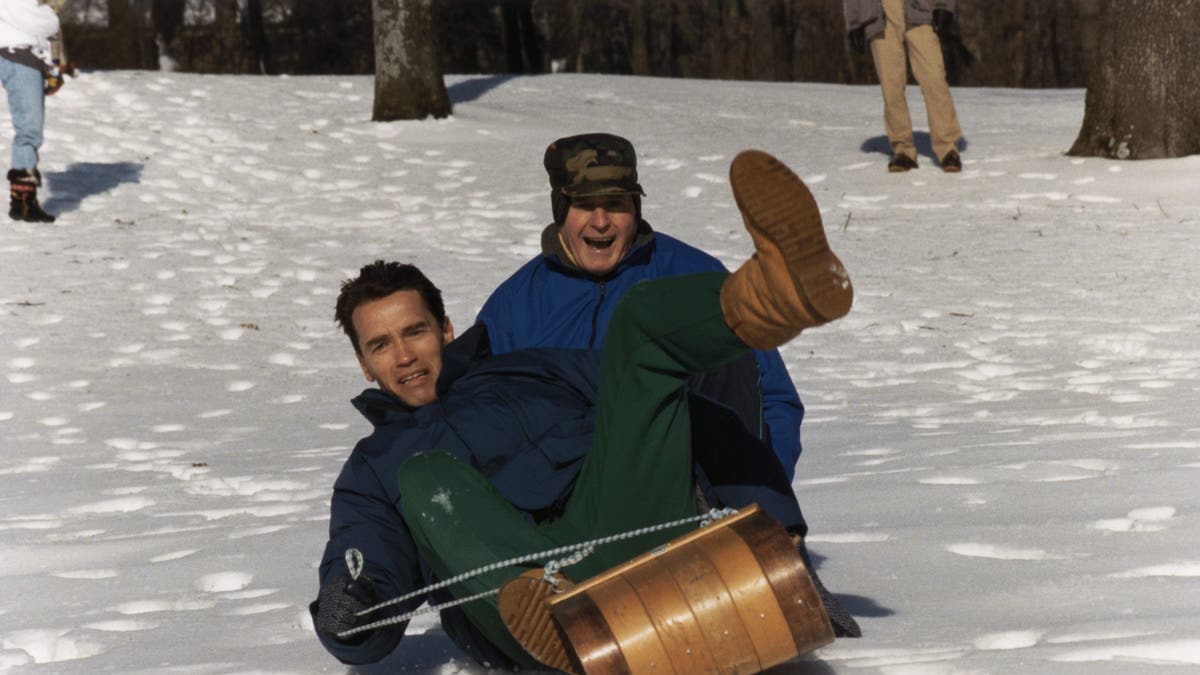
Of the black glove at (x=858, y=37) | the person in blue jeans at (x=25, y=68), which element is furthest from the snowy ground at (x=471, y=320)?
the black glove at (x=858, y=37)

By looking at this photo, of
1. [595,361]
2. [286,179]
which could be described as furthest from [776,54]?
[595,361]

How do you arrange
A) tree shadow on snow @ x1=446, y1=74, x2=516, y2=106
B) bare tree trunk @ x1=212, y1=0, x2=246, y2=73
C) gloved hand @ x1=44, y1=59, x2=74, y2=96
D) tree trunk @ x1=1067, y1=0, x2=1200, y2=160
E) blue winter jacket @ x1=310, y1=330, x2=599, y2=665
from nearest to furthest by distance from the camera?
blue winter jacket @ x1=310, y1=330, x2=599, y2=665, gloved hand @ x1=44, y1=59, x2=74, y2=96, tree trunk @ x1=1067, y1=0, x2=1200, y2=160, tree shadow on snow @ x1=446, y1=74, x2=516, y2=106, bare tree trunk @ x1=212, y1=0, x2=246, y2=73

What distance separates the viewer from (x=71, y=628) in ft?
12.3

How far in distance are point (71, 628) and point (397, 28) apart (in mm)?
8402

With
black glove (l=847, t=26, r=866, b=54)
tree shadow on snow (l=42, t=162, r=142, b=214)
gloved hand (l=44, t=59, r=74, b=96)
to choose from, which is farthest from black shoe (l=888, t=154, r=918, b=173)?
gloved hand (l=44, t=59, r=74, b=96)

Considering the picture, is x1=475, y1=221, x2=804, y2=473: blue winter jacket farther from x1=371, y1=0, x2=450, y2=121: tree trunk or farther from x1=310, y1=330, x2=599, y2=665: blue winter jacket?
x1=371, y1=0, x2=450, y2=121: tree trunk

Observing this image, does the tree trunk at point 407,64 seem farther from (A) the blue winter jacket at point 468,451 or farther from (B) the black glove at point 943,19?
(A) the blue winter jacket at point 468,451

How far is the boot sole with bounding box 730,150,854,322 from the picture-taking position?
2408 mm

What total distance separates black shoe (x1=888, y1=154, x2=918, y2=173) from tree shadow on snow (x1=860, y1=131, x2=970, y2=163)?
1.03 ft

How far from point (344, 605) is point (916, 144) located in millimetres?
9281

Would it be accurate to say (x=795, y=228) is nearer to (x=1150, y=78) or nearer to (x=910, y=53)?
(x=1150, y=78)

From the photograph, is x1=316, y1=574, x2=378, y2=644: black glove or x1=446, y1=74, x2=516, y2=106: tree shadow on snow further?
x1=446, y1=74, x2=516, y2=106: tree shadow on snow

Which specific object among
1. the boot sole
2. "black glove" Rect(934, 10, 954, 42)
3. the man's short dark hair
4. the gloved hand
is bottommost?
the man's short dark hair

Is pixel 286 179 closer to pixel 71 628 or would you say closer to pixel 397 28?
pixel 397 28
